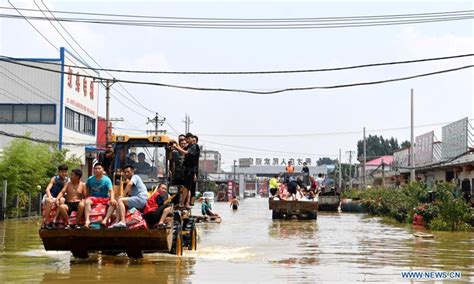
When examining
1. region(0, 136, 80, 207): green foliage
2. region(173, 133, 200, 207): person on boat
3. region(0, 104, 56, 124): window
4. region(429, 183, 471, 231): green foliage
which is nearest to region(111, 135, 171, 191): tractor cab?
region(173, 133, 200, 207): person on boat

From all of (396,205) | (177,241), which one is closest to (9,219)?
(396,205)

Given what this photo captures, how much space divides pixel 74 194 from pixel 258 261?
165 inches

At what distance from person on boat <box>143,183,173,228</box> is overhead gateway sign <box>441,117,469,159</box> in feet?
113

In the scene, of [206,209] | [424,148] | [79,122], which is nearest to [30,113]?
[79,122]

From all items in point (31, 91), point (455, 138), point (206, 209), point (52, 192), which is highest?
point (31, 91)

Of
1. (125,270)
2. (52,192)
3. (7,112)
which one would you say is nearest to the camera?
(125,270)

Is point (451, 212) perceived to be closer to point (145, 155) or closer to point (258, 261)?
point (258, 261)

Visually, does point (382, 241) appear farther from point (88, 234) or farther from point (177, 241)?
point (88, 234)

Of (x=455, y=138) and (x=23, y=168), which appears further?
(x=455, y=138)

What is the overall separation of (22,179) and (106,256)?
72.0 feet

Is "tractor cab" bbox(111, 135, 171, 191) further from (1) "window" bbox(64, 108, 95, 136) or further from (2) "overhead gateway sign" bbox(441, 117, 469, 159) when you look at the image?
(1) "window" bbox(64, 108, 95, 136)

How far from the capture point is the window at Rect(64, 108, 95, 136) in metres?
52.5

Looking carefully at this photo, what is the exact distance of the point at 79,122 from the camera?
184 feet

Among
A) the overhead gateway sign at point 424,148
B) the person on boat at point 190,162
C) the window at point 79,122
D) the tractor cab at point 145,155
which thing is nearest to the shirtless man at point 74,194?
the tractor cab at point 145,155
